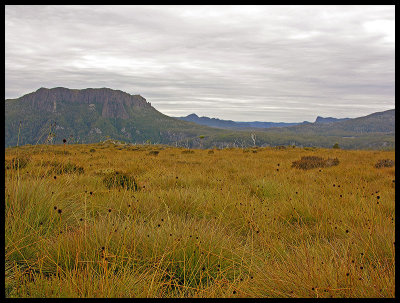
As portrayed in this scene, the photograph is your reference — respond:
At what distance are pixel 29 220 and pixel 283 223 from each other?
4.04 meters

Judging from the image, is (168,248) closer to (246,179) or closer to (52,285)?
(52,285)

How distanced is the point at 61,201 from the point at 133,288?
9.25 feet

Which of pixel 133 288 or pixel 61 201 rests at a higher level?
pixel 61 201

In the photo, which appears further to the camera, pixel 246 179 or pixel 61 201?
pixel 246 179

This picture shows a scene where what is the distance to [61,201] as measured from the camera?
4918 millimetres

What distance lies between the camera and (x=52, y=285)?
2.64 metres

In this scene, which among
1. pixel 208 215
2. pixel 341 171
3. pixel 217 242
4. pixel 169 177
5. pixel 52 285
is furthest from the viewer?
pixel 341 171

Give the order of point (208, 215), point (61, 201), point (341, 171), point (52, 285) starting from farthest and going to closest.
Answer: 1. point (341, 171)
2. point (208, 215)
3. point (61, 201)
4. point (52, 285)
